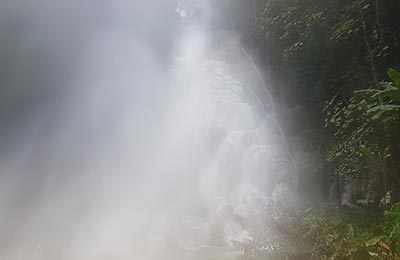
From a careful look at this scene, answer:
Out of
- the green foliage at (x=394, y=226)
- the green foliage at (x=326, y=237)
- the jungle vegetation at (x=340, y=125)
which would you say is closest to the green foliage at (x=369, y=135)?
the jungle vegetation at (x=340, y=125)

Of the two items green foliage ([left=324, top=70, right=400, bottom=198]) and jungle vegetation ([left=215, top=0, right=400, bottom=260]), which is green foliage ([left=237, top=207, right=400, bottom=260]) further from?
green foliage ([left=324, top=70, right=400, bottom=198])

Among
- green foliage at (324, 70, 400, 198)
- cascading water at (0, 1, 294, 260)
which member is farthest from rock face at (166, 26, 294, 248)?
green foliage at (324, 70, 400, 198)

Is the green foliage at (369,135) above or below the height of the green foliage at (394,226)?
above

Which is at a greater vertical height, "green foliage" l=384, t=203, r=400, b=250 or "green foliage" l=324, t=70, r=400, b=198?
"green foliage" l=324, t=70, r=400, b=198

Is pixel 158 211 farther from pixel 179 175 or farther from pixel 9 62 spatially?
pixel 9 62

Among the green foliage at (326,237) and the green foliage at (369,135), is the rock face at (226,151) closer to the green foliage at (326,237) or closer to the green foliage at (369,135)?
the green foliage at (326,237)

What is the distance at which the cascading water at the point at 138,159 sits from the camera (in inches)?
448

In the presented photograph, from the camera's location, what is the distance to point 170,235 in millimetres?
11859

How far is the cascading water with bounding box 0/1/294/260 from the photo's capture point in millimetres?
11391

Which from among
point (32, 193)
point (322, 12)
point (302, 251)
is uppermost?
point (322, 12)

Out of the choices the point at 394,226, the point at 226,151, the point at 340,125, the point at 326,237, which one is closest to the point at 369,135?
the point at 340,125

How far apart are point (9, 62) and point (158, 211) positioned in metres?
7.87

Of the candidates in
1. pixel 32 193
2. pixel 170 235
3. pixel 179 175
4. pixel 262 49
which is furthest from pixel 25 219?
pixel 262 49

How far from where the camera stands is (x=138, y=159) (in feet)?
60.8
